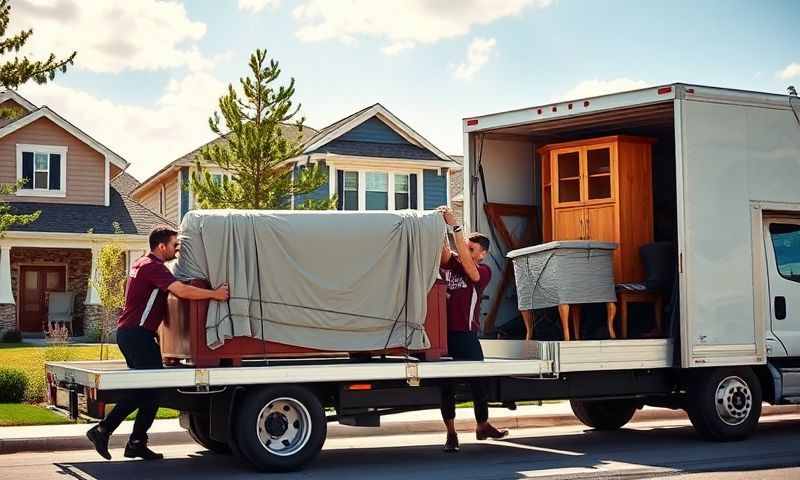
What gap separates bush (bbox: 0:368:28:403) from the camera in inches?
627

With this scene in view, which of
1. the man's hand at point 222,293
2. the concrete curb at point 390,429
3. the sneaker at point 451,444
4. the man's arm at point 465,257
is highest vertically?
the man's arm at point 465,257

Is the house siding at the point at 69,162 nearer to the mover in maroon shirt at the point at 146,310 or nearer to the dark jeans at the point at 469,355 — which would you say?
the mover in maroon shirt at the point at 146,310

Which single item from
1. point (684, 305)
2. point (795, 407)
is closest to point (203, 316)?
point (684, 305)

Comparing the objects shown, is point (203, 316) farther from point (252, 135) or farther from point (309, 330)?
point (252, 135)

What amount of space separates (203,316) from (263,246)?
84 centimetres

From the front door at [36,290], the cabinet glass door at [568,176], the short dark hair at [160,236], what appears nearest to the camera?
the short dark hair at [160,236]

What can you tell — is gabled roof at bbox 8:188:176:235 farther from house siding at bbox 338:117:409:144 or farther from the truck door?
the truck door

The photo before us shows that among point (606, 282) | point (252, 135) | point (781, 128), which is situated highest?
point (252, 135)

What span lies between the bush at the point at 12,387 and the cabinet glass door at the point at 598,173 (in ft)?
27.1

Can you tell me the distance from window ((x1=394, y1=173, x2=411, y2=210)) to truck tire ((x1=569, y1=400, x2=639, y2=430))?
22.9 meters

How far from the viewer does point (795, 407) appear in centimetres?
1677

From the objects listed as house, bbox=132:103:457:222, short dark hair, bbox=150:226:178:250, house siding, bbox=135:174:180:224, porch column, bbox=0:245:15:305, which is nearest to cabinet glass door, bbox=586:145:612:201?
short dark hair, bbox=150:226:178:250

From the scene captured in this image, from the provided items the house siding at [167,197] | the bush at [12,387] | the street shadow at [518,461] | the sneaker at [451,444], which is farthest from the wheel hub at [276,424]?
the house siding at [167,197]

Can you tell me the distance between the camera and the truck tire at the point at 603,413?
13.9 metres
